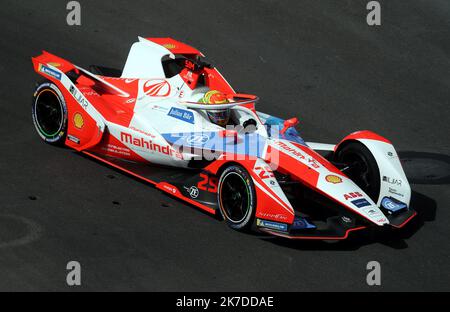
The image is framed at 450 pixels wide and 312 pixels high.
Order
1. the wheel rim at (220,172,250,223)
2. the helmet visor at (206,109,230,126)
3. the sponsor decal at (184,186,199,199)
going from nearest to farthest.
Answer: the wheel rim at (220,172,250,223)
the sponsor decal at (184,186,199,199)
the helmet visor at (206,109,230,126)

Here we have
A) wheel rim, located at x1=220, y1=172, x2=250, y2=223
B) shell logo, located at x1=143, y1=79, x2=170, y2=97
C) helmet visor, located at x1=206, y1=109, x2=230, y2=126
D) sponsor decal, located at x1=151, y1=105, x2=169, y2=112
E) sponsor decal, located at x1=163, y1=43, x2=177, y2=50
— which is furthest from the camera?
sponsor decal, located at x1=163, y1=43, x2=177, y2=50

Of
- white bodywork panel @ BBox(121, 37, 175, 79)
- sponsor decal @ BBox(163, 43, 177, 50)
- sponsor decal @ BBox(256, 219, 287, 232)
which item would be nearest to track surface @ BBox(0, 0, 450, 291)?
sponsor decal @ BBox(256, 219, 287, 232)

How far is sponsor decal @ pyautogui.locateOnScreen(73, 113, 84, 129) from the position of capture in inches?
473

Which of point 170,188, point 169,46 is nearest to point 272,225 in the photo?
point 170,188

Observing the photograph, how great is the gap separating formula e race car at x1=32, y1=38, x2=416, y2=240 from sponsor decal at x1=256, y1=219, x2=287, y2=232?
0.01 metres

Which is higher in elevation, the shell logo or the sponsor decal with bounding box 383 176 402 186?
the shell logo

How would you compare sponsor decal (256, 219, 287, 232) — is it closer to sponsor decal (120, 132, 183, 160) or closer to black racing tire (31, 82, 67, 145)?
sponsor decal (120, 132, 183, 160)

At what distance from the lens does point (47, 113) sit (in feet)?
41.1

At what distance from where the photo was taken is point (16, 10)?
17016 millimetres

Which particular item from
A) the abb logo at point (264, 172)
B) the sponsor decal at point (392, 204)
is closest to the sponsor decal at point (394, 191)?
the sponsor decal at point (392, 204)

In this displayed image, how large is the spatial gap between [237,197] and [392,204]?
2.03 metres

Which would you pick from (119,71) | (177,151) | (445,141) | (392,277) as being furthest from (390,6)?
(392,277)

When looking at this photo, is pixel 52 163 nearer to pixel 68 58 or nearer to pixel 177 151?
pixel 177 151

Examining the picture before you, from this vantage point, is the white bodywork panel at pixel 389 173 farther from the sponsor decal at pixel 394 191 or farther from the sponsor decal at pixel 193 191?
the sponsor decal at pixel 193 191
